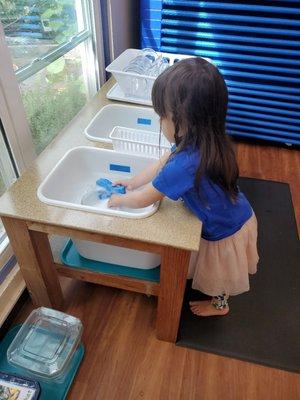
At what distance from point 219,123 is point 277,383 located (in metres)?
0.95

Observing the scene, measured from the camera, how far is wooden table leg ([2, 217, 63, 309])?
919mm

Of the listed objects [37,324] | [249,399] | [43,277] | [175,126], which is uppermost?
[175,126]

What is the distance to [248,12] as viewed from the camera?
5.85 feet

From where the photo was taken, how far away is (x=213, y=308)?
126 cm

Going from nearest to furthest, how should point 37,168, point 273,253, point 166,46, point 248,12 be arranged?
1. point 37,168
2. point 273,253
3. point 248,12
4. point 166,46

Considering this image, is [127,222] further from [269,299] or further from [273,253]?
[273,253]

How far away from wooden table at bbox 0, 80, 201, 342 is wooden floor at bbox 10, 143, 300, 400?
0.12 metres

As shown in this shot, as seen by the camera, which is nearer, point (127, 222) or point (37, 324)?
point (127, 222)

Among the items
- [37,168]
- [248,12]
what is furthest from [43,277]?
[248,12]

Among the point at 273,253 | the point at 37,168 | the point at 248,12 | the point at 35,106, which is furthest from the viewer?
the point at 248,12

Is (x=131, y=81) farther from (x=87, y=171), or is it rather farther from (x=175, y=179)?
(x=175, y=179)

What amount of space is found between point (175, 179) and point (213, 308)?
715 mm

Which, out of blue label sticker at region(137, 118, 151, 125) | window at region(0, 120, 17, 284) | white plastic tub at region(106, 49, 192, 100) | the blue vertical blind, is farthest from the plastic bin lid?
the blue vertical blind

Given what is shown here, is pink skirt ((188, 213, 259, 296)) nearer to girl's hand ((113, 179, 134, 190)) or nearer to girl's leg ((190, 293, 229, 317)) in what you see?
girl's leg ((190, 293, 229, 317))
